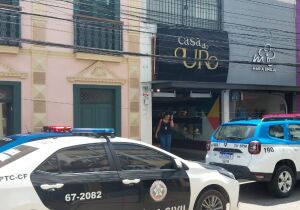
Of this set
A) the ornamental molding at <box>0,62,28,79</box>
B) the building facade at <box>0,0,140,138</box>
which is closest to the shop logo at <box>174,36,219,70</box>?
the building facade at <box>0,0,140,138</box>

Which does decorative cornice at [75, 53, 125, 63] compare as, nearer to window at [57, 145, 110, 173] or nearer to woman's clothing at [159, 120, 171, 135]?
woman's clothing at [159, 120, 171, 135]

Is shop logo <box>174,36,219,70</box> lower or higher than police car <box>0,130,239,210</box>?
higher

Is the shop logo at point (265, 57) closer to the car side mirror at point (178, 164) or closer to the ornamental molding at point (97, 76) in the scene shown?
the ornamental molding at point (97, 76)

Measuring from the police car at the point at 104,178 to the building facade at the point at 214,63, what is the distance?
8.15 m

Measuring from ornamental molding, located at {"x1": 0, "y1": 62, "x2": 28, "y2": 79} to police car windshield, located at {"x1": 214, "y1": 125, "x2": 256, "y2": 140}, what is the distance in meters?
6.05

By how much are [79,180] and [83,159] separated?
0.34 m

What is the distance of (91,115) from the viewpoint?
47.5ft

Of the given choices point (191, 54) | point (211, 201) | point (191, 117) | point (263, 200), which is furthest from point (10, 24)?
point (191, 117)

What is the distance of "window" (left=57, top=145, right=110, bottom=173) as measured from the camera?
223 inches

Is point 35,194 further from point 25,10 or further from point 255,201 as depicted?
point 25,10

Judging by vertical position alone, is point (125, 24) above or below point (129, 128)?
above

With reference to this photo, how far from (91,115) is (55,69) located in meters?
1.92

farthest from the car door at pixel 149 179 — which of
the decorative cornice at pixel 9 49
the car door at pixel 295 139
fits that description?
the decorative cornice at pixel 9 49

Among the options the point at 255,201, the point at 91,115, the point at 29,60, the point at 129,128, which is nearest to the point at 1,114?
the point at 29,60
